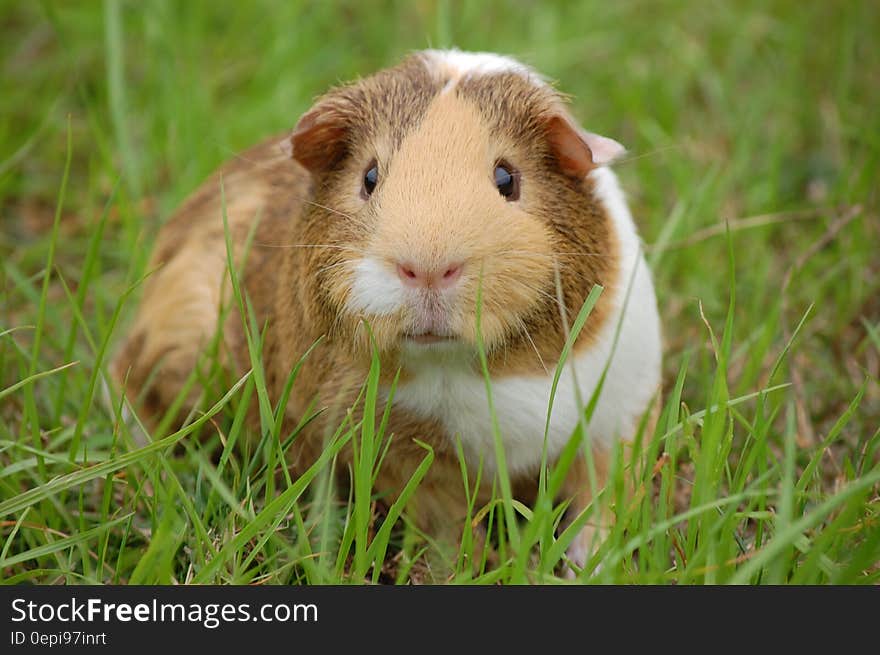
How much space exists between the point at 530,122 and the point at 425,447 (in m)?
1.04

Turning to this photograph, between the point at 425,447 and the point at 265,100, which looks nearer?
the point at 425,447

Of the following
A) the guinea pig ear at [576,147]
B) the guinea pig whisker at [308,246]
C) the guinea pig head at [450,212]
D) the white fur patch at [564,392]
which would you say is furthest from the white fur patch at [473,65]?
the guinea pig whisker at [308,246]

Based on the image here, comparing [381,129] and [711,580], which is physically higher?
[381,129]

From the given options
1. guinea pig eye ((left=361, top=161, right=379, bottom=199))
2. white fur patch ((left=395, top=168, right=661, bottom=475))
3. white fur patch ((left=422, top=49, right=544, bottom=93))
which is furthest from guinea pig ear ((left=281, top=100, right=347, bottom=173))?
white fur patch ((left=395, top=168, right=661, bottom=475))

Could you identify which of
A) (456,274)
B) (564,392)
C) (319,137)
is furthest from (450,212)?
(564,392)

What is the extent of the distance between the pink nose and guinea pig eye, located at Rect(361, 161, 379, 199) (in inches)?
18.0

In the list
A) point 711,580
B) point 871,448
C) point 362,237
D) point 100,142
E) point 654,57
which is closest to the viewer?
point 711,580

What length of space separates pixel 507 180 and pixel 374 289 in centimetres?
57

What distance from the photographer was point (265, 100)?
20.5 ft

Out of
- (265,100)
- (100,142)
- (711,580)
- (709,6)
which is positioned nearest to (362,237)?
(711,580)

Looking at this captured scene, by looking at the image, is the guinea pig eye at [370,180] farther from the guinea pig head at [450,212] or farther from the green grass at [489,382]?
the green grass at [489,382]

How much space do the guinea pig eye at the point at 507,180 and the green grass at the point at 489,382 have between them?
2.18 ft

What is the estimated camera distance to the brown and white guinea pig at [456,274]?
3.01 metres

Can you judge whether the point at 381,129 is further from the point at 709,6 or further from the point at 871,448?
the point at 709,6
